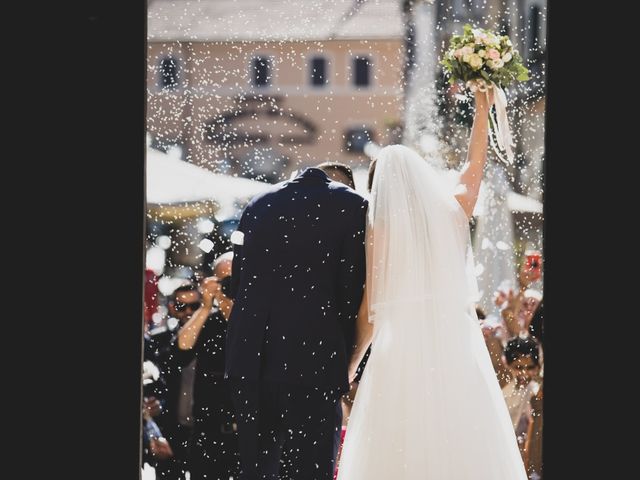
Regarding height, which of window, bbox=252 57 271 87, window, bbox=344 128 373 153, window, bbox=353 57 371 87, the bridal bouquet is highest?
window, bbox=353 57 371 87

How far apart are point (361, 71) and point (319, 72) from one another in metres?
1.01

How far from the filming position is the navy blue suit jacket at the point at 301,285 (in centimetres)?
399

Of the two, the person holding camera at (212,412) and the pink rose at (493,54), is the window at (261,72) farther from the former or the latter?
the pink rose at (493,54)

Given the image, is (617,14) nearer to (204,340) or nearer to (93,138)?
(93,138)

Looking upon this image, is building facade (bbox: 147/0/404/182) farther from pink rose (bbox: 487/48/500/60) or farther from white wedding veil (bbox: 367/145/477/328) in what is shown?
pink rose (bbox: 487/48/500/60)

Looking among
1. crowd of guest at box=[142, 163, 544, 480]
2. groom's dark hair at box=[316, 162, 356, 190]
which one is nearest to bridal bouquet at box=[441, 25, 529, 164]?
groom's dark hair at box=[316, 162, 356, 190]

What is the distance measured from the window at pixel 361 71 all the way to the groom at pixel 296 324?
14.3m

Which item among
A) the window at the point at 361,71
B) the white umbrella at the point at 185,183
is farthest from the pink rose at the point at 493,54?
the window at the point at 361,71

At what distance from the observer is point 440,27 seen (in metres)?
8.52

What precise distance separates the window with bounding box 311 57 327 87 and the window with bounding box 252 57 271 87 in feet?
3.37

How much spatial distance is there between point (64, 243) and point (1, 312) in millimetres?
303

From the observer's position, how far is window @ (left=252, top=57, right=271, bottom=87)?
13.9 metres

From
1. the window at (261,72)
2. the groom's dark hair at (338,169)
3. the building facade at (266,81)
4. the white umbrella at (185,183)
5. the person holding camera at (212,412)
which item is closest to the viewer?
the groom's dark hair at (338,169)

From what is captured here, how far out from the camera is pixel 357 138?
1947 centimetres
